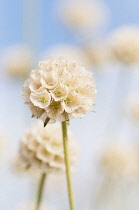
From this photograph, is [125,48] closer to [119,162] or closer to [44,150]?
[119,162]

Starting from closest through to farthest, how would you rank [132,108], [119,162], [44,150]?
[44,150] → [119,162] → [132,108]

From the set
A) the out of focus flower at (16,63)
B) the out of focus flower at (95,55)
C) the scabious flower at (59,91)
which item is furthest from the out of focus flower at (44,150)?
the out of focus flower at (95,55)

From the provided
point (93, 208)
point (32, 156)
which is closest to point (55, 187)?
point (93, 208)

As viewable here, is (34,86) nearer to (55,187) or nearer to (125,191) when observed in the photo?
(125,191)

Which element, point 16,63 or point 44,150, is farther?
point 16,63

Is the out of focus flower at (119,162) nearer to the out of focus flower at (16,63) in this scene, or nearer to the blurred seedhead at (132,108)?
the blurred seedhead at (132,108)

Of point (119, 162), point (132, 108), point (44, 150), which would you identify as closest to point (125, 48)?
point (132, 108)
